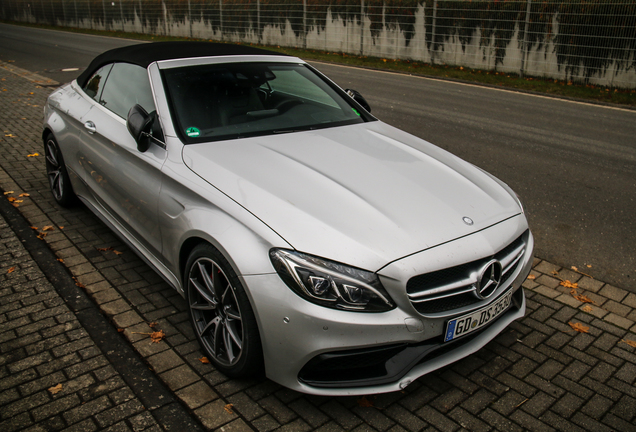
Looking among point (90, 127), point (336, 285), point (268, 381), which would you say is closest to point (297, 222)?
point (336, 285)

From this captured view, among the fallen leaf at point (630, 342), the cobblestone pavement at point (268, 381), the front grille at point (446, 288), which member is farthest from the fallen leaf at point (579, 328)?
the front grille at point (446, 288)

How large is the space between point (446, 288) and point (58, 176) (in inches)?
169

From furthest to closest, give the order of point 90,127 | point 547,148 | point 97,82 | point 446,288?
point 547,148 < point 97,82 < point 90,127 < point 446,288

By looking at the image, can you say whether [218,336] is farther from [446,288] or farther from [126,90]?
[126,90]

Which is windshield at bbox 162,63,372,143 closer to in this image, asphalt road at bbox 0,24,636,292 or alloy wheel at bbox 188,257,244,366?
alloy wheel at bbox 188,257,244,366

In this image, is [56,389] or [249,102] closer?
[56,389]

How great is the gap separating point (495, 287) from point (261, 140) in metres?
1.82

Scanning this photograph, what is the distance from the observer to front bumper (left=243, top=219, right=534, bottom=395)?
2699mm

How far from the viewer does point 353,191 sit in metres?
3.25

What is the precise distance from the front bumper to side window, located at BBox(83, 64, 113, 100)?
2.91 m

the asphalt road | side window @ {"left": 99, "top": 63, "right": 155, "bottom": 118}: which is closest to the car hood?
side window @ {"left": 99, "top": 63, "right": 155, "bottom": 118}

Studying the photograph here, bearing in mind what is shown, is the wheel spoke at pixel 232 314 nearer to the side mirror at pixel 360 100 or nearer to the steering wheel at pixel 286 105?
the steering wheel at pixel 286 105

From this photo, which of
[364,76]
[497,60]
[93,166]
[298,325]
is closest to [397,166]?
[298,325]

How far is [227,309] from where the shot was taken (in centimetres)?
314
